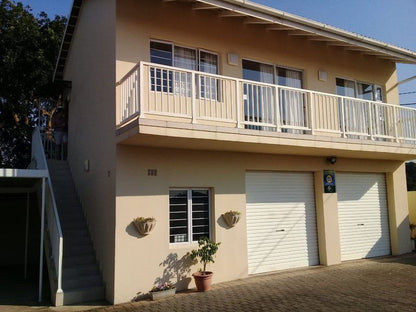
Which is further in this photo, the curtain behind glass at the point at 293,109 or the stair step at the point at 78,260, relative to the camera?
the curtain behind glass at the point at 293,109

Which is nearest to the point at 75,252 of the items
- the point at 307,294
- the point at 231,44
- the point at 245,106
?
the point at 307,294

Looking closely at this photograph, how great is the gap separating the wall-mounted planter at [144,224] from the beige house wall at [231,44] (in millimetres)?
3104

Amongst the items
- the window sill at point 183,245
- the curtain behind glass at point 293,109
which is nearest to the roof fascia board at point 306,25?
→ the curtain behind glass at point 293,109

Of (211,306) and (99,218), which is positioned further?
(99,218)

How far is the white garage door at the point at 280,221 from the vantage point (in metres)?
9.53

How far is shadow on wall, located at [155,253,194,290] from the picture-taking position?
7.93 meters

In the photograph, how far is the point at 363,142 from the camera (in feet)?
32.2

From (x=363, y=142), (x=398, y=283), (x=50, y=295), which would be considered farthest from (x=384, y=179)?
(x=50, y=295)

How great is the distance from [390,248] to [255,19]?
27.5 feet

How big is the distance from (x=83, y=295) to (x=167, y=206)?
2.44 m

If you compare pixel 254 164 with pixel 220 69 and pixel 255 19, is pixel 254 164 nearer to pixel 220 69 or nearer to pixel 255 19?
pixel 220 69

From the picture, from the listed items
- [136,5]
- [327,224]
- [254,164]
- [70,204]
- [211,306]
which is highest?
[136,5]

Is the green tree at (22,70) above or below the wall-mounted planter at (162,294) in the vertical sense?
above

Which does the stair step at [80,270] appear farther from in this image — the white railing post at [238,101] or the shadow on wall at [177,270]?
the white railing post at [238,101]
